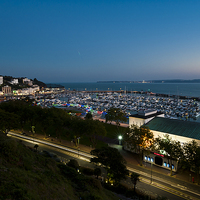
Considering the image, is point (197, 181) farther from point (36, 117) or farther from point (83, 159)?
point (36, 117)

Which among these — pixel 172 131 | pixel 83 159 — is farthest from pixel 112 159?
pixel 172 131

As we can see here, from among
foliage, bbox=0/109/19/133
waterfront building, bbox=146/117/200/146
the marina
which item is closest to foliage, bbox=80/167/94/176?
waterfront building, bbox=146/117/200/146

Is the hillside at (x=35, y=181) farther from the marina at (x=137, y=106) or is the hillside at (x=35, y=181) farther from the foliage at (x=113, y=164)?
the marina at (x=137, y=106)

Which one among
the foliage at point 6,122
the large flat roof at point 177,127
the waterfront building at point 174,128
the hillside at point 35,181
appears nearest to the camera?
the hillside at point 35,181

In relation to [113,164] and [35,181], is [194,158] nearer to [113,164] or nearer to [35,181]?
[113,164]

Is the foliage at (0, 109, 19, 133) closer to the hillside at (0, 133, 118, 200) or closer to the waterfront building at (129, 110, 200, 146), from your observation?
the hillside at (0, 133, 118, 200)

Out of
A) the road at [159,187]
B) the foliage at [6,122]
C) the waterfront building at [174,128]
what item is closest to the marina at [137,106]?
the waterfront building at [174,128]
